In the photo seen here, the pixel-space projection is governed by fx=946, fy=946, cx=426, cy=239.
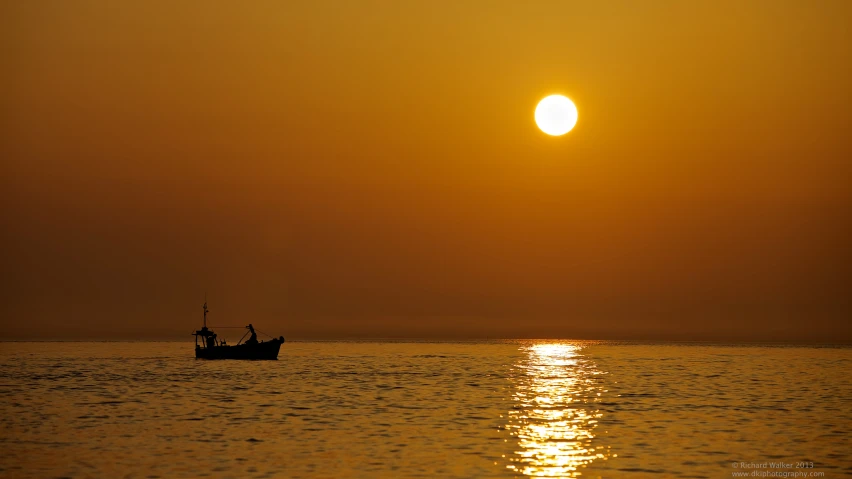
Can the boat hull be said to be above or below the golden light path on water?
above

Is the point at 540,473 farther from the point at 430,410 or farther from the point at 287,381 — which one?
the point at 287,381

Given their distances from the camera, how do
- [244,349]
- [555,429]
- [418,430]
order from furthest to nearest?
[244,349]
[555,429]
[418,430]

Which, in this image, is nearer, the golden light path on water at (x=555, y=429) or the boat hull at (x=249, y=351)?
the golden light path on water at (x=555, y=429)

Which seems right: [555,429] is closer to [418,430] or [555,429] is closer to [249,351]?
[418,430]

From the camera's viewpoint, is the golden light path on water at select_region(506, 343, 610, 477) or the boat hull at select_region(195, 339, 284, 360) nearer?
the golden light path on water at select_region(506, 343, 610, 477)

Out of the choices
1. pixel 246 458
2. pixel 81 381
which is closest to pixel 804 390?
pixel 246 458

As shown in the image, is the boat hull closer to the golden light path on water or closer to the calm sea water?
the calm sea water

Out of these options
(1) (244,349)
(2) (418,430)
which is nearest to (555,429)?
(2) (418,430)

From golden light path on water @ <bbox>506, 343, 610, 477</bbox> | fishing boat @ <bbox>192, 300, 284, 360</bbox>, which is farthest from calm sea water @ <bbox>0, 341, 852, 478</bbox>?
fishing boat @ <bbox>192, 300, 284, 360</bbox>

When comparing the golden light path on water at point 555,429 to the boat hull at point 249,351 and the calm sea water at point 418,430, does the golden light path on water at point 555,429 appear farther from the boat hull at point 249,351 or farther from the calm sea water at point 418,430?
the boat hull at point 249,351

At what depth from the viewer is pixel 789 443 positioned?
44938 mm

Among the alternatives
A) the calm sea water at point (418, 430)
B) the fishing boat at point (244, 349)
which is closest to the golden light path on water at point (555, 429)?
the calm sea water at point (418, 430)

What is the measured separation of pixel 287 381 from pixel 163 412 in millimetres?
36101

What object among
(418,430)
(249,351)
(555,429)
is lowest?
(555,429)
